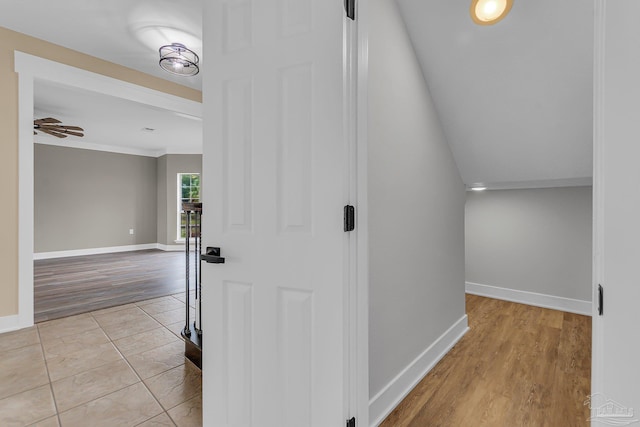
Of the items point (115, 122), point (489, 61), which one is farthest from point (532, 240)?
point (115, 122)

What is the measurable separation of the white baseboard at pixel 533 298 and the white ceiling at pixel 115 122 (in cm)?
453

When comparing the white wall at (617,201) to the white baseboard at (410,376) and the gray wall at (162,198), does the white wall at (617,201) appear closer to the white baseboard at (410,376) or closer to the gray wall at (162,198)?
the white baseboard at (410,376)

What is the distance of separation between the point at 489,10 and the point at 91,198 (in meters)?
8.48

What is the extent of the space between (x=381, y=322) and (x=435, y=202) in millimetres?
1097

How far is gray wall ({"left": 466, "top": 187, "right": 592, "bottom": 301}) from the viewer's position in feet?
10.1

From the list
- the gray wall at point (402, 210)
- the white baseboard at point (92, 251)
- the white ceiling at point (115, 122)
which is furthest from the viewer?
the white baseboard at point (92, 251)

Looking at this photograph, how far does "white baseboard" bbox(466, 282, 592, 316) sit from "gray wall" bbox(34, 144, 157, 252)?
7.93 metres

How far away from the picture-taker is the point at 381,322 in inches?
63.9

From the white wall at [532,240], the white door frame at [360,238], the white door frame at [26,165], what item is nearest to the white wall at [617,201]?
the white door frame at [360,238]

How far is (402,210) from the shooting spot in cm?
183

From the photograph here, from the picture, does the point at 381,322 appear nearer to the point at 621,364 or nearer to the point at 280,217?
the point at 280,217

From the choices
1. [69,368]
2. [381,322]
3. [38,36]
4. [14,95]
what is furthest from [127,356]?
[38,36]

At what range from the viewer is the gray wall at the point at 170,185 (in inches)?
314

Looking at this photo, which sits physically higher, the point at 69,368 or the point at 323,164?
the point at 323,164
